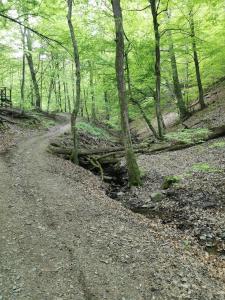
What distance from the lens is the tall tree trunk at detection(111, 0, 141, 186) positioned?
12.0m

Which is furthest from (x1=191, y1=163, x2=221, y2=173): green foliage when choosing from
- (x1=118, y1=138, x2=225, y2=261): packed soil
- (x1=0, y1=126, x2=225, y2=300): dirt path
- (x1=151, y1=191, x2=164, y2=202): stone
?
(x1=0, y1=126, x2=225, y2=300): dirt path

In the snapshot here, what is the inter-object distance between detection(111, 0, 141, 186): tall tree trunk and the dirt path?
2.48 m

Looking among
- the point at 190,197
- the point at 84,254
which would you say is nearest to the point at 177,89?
the point at 190,197

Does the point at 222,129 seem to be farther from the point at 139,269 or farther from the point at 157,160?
the point at 139,269

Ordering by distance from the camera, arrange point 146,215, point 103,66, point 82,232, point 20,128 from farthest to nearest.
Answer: point 20,128 < point 103,66 < point 146,215 < point 82,232

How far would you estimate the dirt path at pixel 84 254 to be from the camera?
5613 mm

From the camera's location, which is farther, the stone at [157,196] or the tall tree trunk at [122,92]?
the tall tree trunk at [122,92]

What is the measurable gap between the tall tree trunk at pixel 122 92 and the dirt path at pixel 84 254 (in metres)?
2.48

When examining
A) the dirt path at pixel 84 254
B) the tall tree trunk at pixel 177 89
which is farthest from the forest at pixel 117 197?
the tall tree trunk at pixel 177 89

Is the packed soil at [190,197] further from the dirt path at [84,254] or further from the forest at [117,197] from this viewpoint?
the dirt path at [84,254]

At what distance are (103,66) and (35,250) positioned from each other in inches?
666

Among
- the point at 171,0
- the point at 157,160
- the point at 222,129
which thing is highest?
the point at 171,0

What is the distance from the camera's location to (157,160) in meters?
16.1

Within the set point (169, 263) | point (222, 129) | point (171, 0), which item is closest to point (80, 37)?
point (171, 0)
